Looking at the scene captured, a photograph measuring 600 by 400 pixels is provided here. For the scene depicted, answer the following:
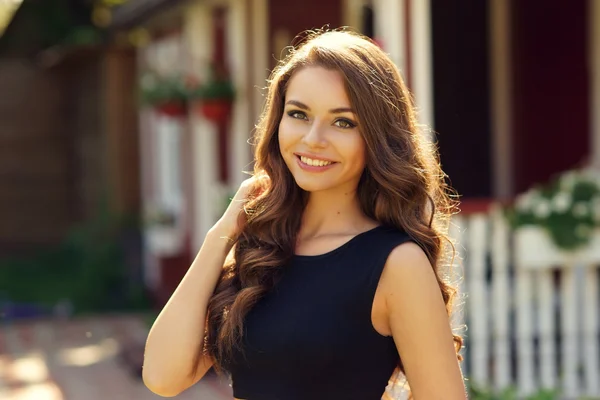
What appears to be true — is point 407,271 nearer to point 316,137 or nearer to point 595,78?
point 316,137

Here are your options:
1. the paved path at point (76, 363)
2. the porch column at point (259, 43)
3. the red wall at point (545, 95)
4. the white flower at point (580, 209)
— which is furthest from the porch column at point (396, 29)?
the porch column at point (259, 43)

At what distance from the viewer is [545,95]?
7.87 m

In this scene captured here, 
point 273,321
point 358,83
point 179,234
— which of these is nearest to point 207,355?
point 273,321

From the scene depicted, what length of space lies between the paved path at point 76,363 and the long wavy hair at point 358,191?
4451mm

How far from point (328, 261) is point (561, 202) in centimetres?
369

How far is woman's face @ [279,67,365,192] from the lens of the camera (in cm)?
227

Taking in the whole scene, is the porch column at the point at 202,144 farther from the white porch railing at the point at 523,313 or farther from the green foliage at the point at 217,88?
the white porch railing at the point at 523,313

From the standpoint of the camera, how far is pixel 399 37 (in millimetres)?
6117

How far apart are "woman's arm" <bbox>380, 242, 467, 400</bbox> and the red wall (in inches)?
229

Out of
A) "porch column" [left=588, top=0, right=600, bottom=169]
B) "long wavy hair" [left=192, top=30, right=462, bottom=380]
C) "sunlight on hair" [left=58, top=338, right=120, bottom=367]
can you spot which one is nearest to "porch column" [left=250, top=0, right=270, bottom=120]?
"sunlight on hair" [left=58, top=338, right=120, bottom=367]

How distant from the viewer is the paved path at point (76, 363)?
23.3 ft

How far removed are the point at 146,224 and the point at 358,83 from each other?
9820 millimetres

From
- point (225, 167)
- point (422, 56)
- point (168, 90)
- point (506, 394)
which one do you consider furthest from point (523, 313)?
point (168, 90)

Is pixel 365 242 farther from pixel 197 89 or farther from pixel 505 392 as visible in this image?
pixel 197 89
